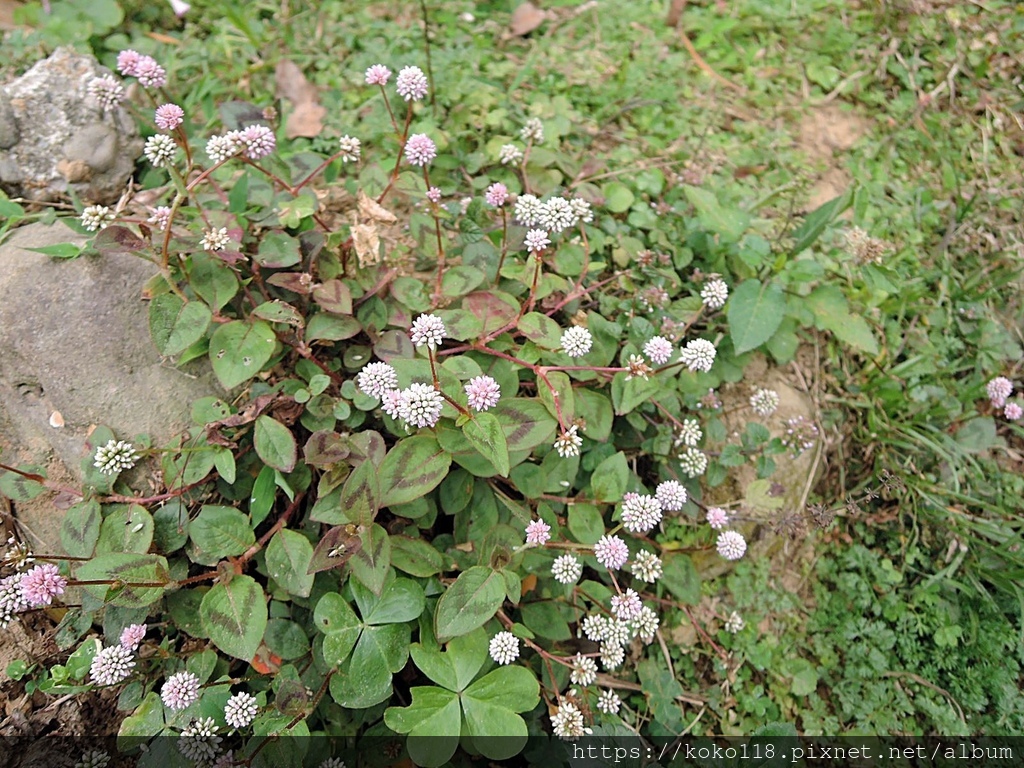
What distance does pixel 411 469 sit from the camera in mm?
2061

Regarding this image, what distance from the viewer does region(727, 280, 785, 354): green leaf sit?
2.62 metres

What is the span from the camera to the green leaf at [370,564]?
201 cm

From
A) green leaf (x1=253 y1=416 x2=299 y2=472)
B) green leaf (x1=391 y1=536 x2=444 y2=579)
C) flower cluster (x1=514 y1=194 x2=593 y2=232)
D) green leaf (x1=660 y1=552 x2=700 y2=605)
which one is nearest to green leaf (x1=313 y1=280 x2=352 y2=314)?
green leaf (x1=253 y1=416 x2=299 y2=472)

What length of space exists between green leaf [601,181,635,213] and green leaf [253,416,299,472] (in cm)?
165

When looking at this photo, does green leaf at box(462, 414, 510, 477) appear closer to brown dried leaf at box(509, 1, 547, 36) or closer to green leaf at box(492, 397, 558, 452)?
green leaf at box(492, 397, 558, 452)

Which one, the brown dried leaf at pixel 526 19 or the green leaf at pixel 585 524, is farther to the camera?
the brown dried leaf at pixel 526 19

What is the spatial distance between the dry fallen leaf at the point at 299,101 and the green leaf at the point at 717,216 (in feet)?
5.67

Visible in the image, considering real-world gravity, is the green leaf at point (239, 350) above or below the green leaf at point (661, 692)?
above

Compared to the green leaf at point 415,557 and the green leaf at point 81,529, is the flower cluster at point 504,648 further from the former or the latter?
the green leaf at point 81,529

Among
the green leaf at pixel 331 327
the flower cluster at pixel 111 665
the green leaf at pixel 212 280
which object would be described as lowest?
the flower cluster at pixel 111 665

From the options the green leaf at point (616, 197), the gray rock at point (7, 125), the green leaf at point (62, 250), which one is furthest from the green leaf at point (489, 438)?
the gray rock at point (7, 125)

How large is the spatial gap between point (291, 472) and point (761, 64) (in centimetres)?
330

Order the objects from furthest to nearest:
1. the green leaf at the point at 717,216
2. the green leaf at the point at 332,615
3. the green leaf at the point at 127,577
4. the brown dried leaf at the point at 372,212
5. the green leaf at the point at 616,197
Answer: the green leaf at the point at 616,197, the green leaf at the point at 717,216, the brown dried leaf at the point at 372,212, the green leaf at the point at 332,615, the green leaf at the point at 127,577

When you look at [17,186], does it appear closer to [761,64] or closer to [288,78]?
[288,78]
